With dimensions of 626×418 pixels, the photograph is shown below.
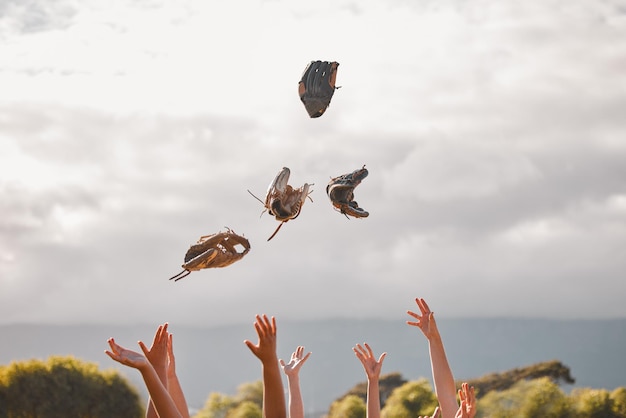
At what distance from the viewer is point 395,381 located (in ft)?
150

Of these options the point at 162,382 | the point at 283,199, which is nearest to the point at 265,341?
the point at 162,382

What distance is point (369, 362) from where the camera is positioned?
45.5 ft

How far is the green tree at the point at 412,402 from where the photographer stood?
3469 cm

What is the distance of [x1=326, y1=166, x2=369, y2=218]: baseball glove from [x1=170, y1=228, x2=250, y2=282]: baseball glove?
1.82 m

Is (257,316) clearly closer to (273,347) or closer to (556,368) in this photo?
(273,347)

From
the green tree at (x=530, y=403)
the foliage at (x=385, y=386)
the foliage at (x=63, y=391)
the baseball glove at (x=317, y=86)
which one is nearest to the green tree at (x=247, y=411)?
the foliage at (x=63, y=391)

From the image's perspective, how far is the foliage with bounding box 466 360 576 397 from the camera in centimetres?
4131

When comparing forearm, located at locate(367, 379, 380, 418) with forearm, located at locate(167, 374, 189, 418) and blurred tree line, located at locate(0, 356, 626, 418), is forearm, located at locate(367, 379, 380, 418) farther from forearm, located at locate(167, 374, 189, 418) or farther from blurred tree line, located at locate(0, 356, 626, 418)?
blurred tree line, located at locate(0, 356, 626, 418)

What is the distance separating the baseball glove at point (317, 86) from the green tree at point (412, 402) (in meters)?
20.9

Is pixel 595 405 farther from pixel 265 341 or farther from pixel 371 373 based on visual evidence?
pixel 265 341

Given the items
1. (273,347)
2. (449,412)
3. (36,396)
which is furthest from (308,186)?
(36,396)

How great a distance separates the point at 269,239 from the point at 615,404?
2158 cm

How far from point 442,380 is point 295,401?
6.22ft

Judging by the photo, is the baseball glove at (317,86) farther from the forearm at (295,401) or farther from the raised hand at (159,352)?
the raised hand at (159,352)
